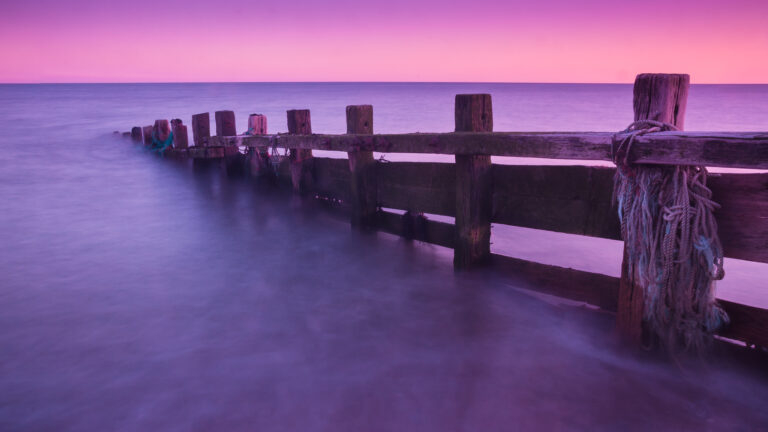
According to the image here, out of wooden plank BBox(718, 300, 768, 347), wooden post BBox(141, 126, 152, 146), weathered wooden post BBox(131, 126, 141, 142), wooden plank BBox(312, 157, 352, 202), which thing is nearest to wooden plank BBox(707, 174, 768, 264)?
wooden plank BBox(718, 300, 768, 347)

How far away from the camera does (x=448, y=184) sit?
486 cm

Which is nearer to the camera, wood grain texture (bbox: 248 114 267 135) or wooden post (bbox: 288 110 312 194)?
wooden post (bbox: 288 110 312 194)

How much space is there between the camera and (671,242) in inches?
112

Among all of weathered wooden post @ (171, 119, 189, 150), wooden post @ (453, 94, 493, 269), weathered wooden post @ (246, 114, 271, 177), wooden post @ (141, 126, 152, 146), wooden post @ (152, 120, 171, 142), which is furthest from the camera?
wooden post @ (141, 126, 152, 146)

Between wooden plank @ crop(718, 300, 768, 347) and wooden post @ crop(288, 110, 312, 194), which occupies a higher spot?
wooden post @ crop(288, 110, 312, 194)

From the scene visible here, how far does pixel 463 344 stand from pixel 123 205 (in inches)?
289

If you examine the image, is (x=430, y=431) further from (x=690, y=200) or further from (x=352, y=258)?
(x=352, y=258)

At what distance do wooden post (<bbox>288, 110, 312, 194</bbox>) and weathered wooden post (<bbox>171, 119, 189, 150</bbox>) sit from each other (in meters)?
5.02

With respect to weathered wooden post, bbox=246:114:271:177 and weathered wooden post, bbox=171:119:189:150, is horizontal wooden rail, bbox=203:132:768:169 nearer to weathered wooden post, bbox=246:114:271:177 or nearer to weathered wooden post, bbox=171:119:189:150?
weathered wooden post, bbox=246:114:271:177

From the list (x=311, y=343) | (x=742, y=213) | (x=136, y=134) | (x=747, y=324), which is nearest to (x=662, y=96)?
(x=742, y=213)

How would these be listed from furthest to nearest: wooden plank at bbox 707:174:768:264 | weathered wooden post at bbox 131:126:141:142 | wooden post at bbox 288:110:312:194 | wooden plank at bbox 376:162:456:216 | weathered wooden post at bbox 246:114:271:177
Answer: weathered wooden post at bbox 131:126:141:142 < weathered wooden post at bbox 246:114:271:177 < wooden post at bbox 288:110:312:194 < wooden plank at bbox 376:162:456:216 < wooden plank at bbox 707:174:768:264

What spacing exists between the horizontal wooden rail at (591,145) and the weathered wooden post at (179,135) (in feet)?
23.0

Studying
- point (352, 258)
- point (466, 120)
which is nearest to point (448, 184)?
point (466, 120)

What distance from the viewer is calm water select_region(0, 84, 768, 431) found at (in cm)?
287
